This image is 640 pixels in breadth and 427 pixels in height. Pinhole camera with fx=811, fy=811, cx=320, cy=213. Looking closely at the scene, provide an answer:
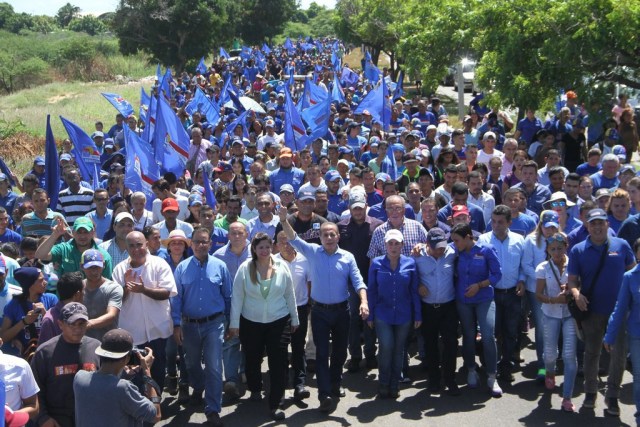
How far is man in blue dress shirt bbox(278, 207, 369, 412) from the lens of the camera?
316 inches

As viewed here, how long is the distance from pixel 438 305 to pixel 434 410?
107 centimetres

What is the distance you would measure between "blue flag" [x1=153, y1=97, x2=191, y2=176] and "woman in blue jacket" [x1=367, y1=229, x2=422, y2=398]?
562cm

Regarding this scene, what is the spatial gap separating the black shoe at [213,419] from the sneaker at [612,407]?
11.7 feet

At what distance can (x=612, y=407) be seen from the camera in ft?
24.3

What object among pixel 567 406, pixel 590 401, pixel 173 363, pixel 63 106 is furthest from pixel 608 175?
pixel 63 106

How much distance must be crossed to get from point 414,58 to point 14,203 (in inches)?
508

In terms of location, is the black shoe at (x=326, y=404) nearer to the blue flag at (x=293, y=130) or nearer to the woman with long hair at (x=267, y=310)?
the woman with long hair at (x=267, y=310)

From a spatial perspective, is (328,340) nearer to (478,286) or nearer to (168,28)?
(478,286)

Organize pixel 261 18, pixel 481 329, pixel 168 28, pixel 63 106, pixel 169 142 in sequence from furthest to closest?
pixel 261 18
pixel 168 28
pixel 63 106
pixel 169 142
pixel 481 329

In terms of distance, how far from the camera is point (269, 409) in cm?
789

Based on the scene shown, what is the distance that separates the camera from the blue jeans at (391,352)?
8094 mm

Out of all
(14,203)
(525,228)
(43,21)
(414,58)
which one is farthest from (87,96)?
(43,21)

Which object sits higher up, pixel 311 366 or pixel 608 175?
pixel 608 175

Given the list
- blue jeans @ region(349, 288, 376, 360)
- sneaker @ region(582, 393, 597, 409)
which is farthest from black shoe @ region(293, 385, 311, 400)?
sneaker @ region(582, 393, 597, 409)
